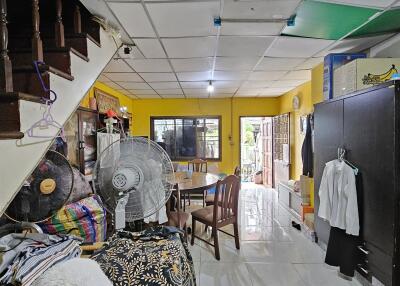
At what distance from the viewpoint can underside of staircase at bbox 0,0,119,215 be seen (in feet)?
3.50

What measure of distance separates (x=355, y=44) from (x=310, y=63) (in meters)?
0.70

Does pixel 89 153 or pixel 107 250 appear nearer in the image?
pixel 107 250

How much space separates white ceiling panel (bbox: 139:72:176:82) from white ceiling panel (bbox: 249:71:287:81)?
4.22 feet

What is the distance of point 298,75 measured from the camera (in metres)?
4.09

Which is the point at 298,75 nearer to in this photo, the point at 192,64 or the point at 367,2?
the point at 192,64

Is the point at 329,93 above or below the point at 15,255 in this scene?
above

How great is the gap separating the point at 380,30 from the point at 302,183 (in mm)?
2088

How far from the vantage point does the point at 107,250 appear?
1333 mm

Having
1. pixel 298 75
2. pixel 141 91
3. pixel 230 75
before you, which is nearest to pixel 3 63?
pixel 230 75

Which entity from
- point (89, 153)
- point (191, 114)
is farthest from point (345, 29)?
point (191, 114)

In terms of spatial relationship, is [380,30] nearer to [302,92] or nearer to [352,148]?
[352,148]

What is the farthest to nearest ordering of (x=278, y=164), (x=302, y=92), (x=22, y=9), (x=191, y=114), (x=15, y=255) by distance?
(x=191, y=114), (x=278, y=164), (x=302, y=92), (x=22, y=9), (x=15, y=255)

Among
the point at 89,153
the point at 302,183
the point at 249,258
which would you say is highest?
the point at 89,153

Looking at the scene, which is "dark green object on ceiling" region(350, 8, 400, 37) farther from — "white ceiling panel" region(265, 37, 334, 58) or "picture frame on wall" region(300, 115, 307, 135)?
"picture frame on wall" region(300, 115, 307, 135)
